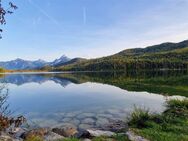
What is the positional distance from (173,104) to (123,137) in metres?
12.6

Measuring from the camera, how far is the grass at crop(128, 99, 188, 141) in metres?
14.7

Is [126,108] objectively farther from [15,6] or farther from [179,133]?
[15,6]

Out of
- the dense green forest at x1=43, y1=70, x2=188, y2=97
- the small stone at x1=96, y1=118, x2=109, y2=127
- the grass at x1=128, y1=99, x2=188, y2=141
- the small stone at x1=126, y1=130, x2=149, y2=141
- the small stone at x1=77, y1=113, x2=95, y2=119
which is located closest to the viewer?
the small stone at x1=126, y1=130, x2=149, y2=141

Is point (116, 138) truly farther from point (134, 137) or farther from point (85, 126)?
point (85, 126)

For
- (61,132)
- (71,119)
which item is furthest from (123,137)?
(71,119)

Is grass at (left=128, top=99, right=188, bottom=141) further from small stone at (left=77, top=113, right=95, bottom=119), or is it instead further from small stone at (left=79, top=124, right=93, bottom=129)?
small stone at (left=77, top=113, right=95, bottom=119)

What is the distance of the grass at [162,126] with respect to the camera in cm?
1469

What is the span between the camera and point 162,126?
17.3 meters

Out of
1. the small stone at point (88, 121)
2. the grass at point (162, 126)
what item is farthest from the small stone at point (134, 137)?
the small stone at point (88, 121)

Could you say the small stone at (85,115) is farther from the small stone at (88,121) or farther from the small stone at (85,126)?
the small stone at (85,126)

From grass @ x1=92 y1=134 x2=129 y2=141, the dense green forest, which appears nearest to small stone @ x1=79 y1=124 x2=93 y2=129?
grass @ x1=92 y1=134 x2=129 y2=141

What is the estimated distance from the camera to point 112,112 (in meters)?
29.5

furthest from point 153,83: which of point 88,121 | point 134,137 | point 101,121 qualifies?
point 134,137

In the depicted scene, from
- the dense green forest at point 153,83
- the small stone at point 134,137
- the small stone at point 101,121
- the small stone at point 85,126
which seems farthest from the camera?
the dense green forest at point 153,83
